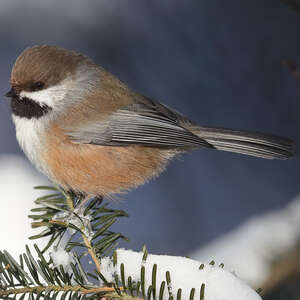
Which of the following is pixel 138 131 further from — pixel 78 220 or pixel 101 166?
pixel 78 220

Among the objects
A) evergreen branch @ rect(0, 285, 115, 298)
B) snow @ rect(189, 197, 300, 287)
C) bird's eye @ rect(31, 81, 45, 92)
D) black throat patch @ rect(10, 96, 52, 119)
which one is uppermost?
bird's eye @ rect(31, 81, 45, 92)

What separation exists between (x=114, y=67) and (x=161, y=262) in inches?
76.2

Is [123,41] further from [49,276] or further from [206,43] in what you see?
[49,276]

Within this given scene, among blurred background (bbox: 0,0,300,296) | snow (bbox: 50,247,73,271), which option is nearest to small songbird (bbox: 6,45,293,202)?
snow (bbox: 50,247,73,271)

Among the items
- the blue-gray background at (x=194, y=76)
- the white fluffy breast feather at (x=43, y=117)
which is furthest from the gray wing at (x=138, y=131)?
the blue-gray background at (x=194, y=76)

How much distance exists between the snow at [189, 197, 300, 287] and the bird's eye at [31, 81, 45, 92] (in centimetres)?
A: 119

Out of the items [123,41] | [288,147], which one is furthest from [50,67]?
[123,41]

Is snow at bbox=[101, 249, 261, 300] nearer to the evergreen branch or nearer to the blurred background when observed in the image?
the evergreen branch

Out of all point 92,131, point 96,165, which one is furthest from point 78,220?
point 92,131

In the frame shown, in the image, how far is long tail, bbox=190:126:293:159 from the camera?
2.00 metres

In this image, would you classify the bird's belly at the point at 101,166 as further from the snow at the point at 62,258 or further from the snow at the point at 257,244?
the snow at the point at 257,244

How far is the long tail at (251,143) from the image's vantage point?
2.00 meters

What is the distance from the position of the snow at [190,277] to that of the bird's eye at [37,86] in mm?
859

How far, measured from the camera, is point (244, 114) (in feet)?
10.7
